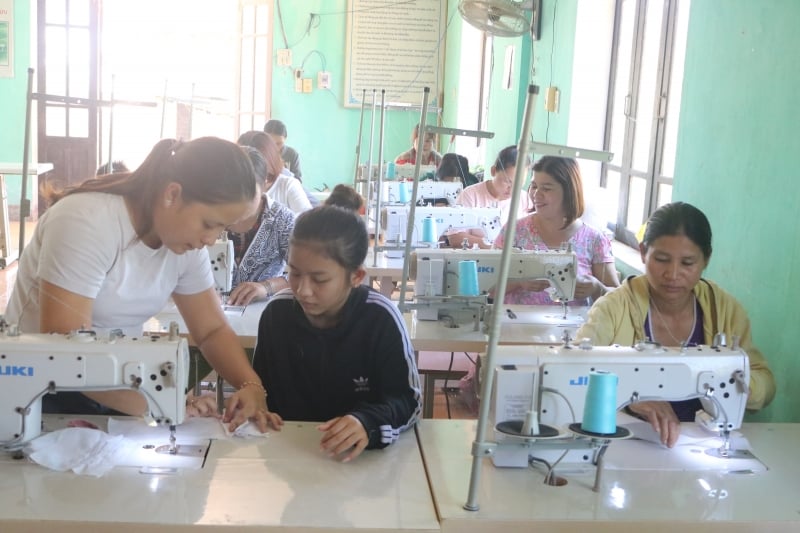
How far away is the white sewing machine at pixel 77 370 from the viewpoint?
153 centimetres

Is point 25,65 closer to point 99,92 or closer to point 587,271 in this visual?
point 99,92

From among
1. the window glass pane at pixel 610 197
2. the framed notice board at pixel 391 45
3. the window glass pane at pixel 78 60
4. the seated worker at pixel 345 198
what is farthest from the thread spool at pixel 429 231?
the window glass pane at pixel 78 60

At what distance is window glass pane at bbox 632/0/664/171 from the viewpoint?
13.9ft

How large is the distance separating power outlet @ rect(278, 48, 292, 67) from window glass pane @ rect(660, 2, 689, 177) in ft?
18.4

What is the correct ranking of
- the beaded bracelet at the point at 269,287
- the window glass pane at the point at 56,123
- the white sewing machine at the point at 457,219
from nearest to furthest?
the beaded bracelet at the point at 269,287 < the white sewing machine at the point at 457,219 < the window glass pane at the point at 56,123

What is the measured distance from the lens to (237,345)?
2.00 metres

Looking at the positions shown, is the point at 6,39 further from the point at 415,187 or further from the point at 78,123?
the point at 415,187

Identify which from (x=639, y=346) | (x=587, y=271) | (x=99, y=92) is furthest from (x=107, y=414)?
(x=99, y=92)

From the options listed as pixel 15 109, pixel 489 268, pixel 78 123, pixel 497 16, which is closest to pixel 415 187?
pixel 489 268

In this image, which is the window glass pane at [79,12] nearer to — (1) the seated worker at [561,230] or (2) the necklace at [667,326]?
(1) the seated worker at [561,230]

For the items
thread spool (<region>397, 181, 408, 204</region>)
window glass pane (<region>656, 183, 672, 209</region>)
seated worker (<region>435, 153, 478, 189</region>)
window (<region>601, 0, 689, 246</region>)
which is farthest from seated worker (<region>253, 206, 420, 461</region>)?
seated worker (<region>435, 153, 478, 189</region>)

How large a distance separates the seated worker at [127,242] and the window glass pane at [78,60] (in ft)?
24.1

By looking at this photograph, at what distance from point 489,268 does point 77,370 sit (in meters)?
1.61

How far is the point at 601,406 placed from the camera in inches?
58.3
